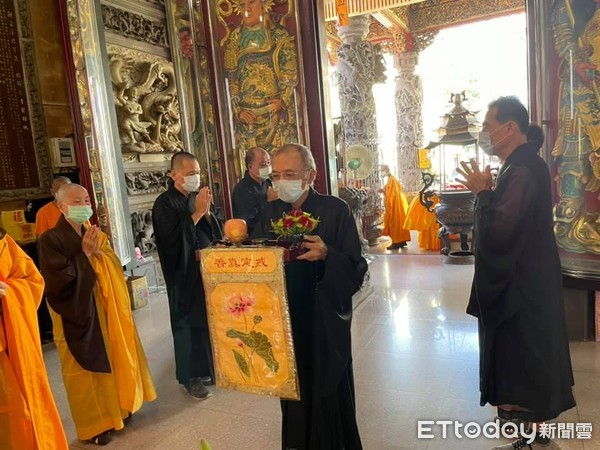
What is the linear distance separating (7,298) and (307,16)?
3195 millimetres

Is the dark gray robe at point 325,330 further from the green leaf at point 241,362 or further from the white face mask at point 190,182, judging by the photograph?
the white face mask at point 190,182

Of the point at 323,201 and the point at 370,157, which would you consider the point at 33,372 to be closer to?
the point at 323,201

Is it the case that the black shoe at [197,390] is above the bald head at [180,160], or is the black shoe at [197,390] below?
below

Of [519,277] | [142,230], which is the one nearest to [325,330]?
[519,277]

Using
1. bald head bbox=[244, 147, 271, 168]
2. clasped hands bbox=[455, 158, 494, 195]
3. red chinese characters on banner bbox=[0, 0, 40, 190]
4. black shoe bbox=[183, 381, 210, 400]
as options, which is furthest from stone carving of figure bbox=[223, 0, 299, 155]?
clasped hands bbox=[455, 158, 494, 195]

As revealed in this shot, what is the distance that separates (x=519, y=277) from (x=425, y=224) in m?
5.28

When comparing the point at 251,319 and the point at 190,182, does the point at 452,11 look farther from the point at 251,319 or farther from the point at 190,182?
the point at 251,319

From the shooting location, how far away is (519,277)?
2039 mm

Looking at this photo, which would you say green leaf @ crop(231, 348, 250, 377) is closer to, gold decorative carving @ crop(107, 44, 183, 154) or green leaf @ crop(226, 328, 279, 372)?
green leaf @ crop(226, 328, 279, 372)

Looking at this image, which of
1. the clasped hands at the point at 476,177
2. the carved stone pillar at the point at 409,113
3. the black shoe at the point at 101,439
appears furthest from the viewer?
the carved stone pillar at the point at 409,113

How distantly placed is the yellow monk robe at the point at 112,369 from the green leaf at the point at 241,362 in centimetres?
111

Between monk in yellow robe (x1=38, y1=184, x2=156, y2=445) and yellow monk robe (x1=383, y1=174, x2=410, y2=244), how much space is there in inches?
215

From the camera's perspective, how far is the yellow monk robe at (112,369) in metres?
2.52

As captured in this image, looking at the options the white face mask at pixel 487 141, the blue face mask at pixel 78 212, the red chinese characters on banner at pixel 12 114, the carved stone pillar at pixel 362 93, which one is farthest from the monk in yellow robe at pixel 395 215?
the blue face mask at pixel 78 212
